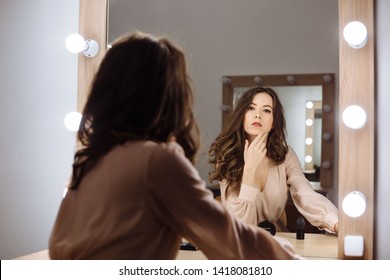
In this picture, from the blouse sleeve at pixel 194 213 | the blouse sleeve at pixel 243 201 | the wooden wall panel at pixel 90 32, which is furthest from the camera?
the wooden wall panel at pixel 90 32

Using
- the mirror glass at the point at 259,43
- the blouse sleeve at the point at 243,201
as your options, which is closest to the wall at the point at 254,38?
the mirror glass at the point at 259,43

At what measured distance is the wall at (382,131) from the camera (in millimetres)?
876

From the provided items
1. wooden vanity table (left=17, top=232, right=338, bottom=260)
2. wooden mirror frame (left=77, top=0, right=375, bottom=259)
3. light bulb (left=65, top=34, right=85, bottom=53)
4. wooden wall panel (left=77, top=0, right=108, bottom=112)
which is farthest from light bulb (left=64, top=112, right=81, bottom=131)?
wooden mirror frame (left=77, top=0, right=375, bottom=259)

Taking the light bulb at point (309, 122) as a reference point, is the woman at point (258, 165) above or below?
below

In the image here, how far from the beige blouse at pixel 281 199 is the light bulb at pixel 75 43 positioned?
0.39 meters

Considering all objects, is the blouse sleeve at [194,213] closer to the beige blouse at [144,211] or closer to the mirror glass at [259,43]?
the beige blouse at [144,211]

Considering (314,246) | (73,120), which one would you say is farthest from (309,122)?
(73,120)

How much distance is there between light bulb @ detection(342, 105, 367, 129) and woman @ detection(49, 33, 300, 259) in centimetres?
30

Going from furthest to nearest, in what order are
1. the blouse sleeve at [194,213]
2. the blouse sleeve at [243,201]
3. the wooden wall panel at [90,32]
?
the wooden wall panel at [90,32], the blouse sleeve at [243,201], the blouse sleeve at [194,213]

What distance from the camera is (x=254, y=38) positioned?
0.91 metres

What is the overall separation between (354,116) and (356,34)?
0.15 m

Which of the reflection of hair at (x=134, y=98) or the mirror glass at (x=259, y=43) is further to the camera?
the mirror glass at (x=259, y=43)

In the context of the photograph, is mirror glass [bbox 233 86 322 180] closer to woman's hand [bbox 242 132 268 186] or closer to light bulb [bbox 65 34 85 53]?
woman's hand [bbox 242 132 268 186]
